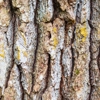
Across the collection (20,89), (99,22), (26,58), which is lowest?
(20,89)

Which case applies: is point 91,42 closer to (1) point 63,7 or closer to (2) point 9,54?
(1) point 63,7

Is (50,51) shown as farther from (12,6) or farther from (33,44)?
(12,6)

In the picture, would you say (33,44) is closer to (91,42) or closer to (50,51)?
(50,51)

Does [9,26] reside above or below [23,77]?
above

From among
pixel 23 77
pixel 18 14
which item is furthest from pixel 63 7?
pixel 23 77

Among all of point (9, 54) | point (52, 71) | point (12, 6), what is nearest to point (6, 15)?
point (12, 6)

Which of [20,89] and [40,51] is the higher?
[40,51]
